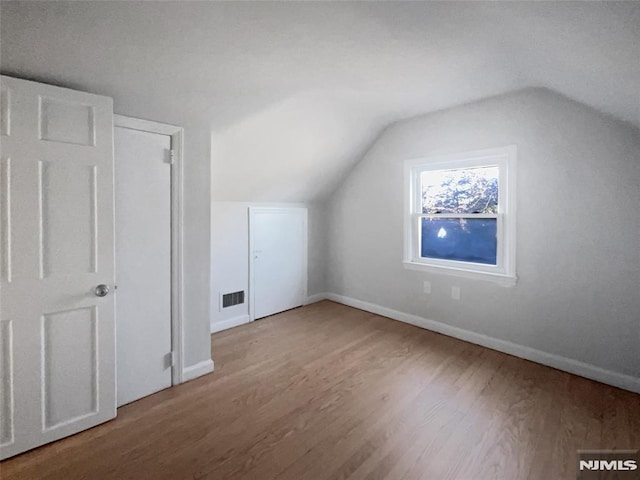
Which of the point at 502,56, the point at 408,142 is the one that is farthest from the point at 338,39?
the point at 408,142

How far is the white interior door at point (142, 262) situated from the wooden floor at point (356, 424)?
0.71 feet

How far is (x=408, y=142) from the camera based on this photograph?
11.5ft

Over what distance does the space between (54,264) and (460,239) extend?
11.2ft

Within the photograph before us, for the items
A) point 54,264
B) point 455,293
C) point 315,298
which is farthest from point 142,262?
point 455,293

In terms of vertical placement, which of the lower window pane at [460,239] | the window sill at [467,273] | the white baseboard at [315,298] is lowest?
the white baseboard at [315,298]

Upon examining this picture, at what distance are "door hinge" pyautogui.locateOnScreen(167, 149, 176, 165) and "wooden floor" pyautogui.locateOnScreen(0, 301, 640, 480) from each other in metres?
1.69

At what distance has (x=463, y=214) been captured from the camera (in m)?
3.20

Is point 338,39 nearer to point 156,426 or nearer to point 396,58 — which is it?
point 396,58

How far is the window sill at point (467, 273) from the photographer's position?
9.33ft

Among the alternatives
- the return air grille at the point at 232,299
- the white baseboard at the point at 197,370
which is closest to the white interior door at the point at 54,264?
the white baseboard at the point at 197,370

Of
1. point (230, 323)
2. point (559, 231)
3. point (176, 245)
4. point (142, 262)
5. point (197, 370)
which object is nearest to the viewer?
point (142, 262)

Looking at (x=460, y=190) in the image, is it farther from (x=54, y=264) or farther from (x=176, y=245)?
(x=54, y=264)

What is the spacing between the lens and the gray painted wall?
227cm

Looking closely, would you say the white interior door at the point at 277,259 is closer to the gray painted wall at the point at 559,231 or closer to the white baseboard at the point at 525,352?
the white baseboard at the point at 525,352
